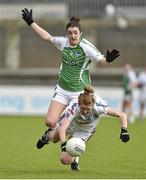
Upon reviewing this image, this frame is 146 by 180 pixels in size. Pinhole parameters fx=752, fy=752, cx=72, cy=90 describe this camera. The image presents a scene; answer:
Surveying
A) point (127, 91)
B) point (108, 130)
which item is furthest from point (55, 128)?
point (127, 91)

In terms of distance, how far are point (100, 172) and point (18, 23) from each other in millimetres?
26444

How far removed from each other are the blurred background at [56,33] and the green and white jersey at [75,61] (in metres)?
19.8

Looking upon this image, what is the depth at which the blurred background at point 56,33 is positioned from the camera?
36.6 m

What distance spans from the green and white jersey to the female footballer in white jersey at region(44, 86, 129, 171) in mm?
1060

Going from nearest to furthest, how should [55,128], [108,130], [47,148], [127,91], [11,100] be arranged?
[55,128] < [47,148] < [108,130] < [127,91] < [11,100]

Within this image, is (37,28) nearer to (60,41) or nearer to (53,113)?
(60,41)

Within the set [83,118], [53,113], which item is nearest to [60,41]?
[53,113]

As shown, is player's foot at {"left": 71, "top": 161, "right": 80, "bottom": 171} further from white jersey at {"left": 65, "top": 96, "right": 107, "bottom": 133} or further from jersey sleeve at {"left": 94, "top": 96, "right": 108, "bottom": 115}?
jersey sleeve at {"left": 94, "top": 96, "right": 108, "bottom": 115}

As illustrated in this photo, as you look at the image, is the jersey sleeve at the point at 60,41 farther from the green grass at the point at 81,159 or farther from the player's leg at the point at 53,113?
the green grass at the point at 81,159

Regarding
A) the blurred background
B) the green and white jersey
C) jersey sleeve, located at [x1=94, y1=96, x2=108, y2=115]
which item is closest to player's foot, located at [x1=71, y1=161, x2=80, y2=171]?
jersey sleeve, located at [x1=94, y1=96, x2=108, y2=115]

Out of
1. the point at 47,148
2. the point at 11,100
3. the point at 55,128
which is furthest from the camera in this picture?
the point at 11,100

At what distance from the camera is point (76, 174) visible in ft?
37.3

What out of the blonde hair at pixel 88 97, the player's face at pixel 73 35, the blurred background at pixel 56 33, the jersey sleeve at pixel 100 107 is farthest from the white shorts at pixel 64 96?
the blurred background at pixel 56 33

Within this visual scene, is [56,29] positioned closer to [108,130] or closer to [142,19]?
[142,19]
